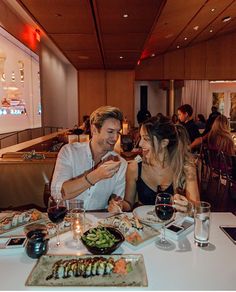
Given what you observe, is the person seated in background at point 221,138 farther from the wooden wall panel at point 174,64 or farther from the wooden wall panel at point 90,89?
the wooden wall panel at point 174,64

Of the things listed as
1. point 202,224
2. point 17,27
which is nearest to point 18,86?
point 17,27

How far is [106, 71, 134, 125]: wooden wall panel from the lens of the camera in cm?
943

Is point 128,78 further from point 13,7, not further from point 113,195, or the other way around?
point 113,195

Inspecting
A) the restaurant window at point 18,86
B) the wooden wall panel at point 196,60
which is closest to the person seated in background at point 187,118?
the restaurant window at point 18,86

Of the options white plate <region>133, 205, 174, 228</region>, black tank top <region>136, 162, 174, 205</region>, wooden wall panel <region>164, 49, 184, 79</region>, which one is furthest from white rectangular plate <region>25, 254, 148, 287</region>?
wooden wall panel <region>164, 49, 184, 79</region>

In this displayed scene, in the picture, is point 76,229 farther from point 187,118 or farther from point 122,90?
point 122,90

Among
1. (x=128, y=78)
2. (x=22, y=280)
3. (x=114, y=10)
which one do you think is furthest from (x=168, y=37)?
(x=22, y=280)

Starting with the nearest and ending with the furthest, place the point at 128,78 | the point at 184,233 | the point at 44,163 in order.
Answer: the point at 184,233 → the point at 44,163 → the point at 128,78

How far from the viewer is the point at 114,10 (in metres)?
3.70

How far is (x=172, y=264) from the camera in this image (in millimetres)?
1139

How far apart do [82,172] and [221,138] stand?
11.0ft

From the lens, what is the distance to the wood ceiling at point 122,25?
3.55 m

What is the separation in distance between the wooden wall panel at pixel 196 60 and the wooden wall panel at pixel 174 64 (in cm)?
18

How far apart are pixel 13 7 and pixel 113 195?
18.8 feet
